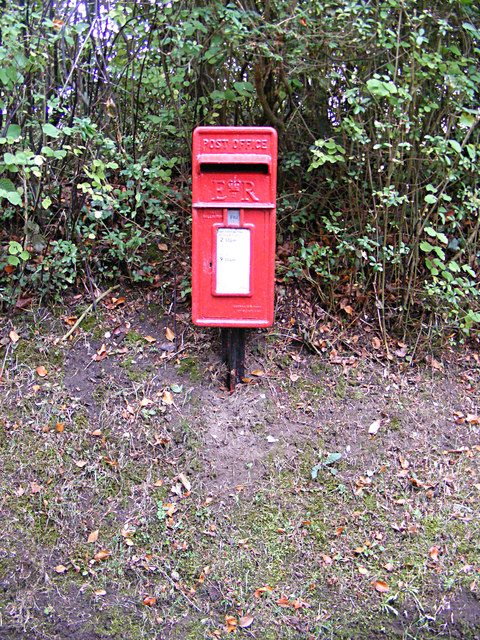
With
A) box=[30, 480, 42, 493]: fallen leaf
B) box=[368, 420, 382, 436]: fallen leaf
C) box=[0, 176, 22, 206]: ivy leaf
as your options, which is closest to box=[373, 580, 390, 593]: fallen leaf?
box=[368, 420, 382, 436]: fallen leaf

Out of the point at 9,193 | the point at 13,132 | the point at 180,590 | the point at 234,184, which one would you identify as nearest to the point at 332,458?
the point at 180,590

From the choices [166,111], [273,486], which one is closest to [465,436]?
[273,486]

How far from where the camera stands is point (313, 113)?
3.97m

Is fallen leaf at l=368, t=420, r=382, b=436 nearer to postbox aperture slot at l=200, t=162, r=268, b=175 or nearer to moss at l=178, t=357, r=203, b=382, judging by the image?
moss at l=178, t=357, r=203, b=382

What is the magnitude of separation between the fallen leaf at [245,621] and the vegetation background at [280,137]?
6.64 feet

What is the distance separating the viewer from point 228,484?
3.27 meters

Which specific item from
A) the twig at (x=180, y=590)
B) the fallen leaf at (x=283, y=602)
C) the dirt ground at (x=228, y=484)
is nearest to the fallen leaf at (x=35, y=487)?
the dirt ground at (x=228, y=484)

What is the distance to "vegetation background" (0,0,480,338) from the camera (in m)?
3.45

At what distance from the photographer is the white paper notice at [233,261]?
3.20 metres

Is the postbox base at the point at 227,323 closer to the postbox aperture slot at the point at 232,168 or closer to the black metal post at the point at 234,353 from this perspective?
the black metal post at the point at 234,353

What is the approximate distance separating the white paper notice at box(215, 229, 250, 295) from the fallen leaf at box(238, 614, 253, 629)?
5.59ft

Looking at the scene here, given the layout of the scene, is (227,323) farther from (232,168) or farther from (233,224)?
(232,168)

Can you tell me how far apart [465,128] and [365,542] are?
8.84 ft

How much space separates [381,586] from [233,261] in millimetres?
1924
